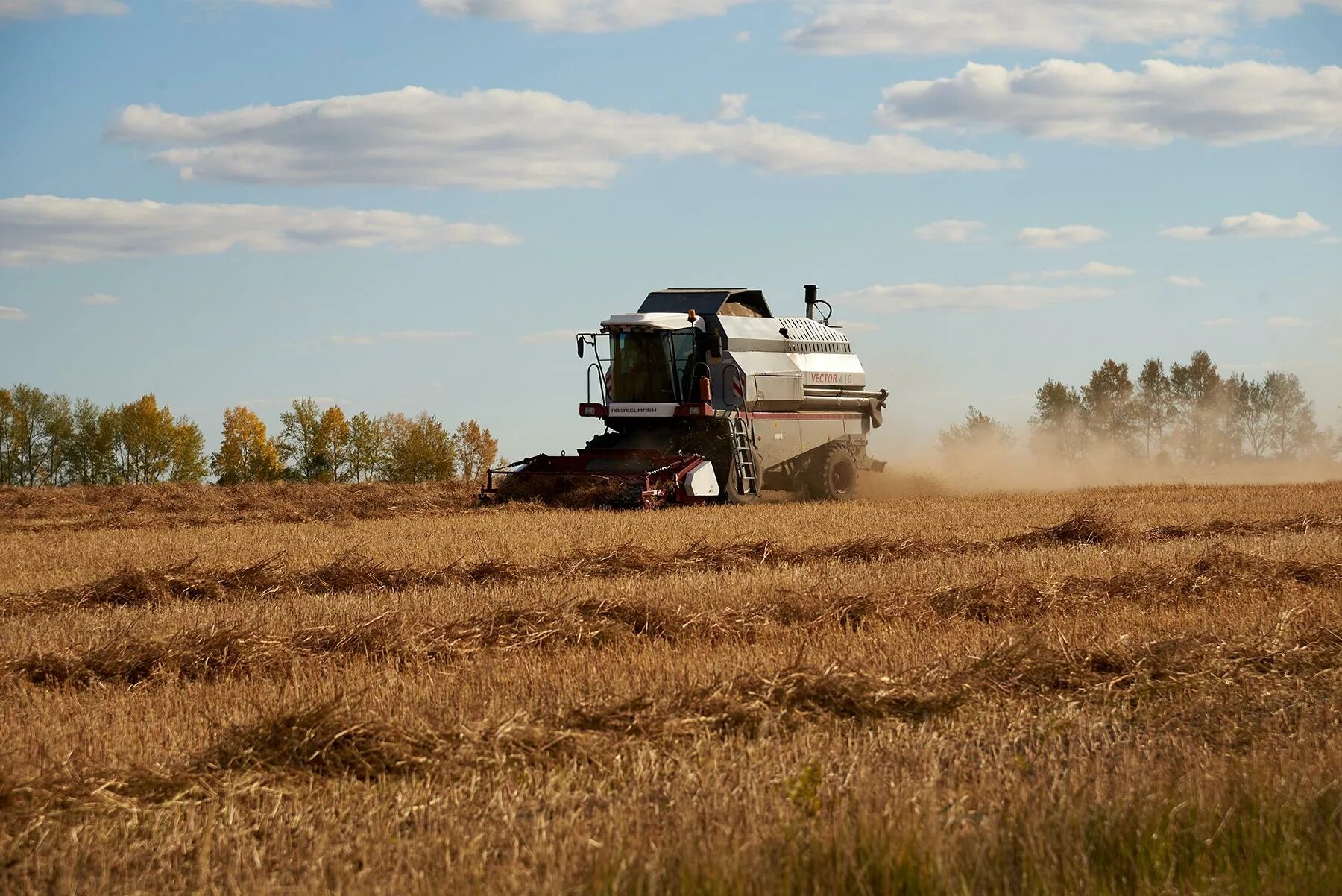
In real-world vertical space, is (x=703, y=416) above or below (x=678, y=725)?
above

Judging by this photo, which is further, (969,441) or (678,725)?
(969,441)

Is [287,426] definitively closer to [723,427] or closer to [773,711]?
[723,427]

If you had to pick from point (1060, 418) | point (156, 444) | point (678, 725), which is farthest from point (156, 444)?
point (678, 725)

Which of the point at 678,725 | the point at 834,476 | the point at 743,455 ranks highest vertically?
the point at 743,455

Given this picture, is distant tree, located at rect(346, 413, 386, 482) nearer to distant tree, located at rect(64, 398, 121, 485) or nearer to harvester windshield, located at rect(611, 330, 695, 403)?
distant tree, located at rect(64, 398, 121, 485)

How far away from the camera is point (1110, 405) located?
54.8 meters

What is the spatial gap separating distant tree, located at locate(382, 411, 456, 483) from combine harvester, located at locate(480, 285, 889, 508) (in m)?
24.2

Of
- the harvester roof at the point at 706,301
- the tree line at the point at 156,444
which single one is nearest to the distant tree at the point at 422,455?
the tree line at the point at 156,444

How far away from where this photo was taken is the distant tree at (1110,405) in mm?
53344

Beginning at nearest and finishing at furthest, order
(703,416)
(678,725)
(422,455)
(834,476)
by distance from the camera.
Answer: (678,725)
(703,416)
(834,476)
(422,455)

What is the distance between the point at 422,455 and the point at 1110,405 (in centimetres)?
2680

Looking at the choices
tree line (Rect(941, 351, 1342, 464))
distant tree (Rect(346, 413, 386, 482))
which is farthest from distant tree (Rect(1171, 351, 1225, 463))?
distant tree (Rect(346, 413, 386, 482))

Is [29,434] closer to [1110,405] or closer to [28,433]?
[28,433]

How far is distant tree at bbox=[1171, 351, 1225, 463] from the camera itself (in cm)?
5159
